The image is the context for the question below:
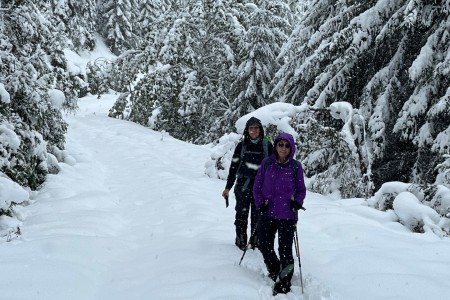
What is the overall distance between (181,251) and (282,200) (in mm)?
2065

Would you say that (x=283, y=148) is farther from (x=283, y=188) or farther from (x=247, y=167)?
(x=247, y=167)

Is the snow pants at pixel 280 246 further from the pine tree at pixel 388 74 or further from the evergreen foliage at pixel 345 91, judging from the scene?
the pine tree at pixel 388 74

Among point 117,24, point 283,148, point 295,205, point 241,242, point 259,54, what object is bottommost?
point 241,242

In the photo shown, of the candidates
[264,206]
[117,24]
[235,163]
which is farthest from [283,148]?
[117,24]

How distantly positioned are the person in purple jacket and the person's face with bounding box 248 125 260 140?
0.85 m

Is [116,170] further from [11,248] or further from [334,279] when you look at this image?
[334,279]

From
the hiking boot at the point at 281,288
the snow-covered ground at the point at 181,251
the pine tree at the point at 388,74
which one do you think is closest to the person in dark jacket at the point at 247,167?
the snow-covered ground at the point at 181,251

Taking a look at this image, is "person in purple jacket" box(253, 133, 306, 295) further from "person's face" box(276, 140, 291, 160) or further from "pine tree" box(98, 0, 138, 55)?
"pine tree" box(98, 0, 138, 55)

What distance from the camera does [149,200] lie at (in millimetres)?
9625

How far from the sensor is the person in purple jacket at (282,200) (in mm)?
4734

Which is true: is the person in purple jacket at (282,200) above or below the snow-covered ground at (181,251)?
above

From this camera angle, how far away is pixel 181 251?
6.06 metres

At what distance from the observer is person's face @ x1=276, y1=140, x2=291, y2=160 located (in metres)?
4.72

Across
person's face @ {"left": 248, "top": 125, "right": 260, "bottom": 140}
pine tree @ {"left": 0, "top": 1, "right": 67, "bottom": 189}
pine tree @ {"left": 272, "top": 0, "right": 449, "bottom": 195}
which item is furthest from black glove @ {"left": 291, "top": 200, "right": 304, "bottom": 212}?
pine tree @ {"left": 0, "top": 1, "right": 67, "bottom": 189}
